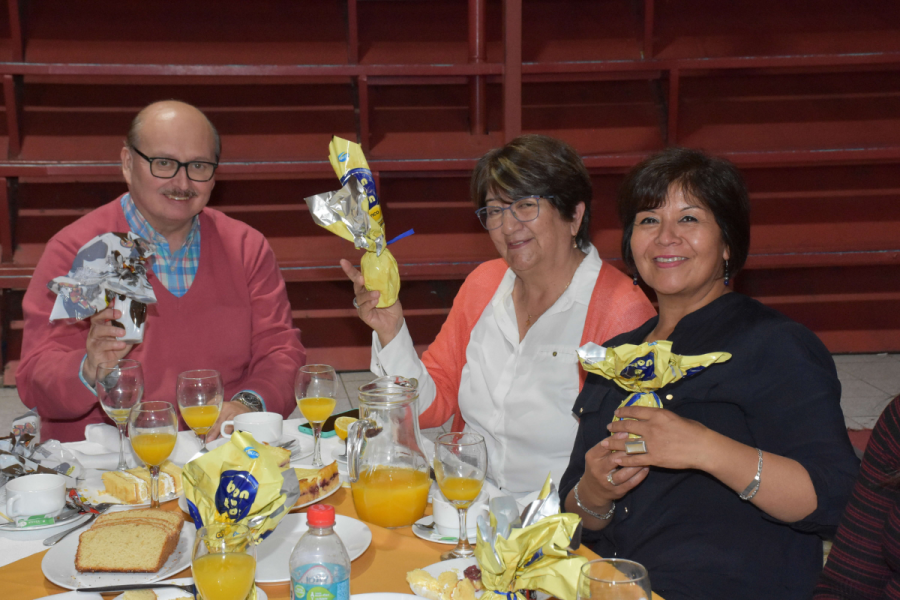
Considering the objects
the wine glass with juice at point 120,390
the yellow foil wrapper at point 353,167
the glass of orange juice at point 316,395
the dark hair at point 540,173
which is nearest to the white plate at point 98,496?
the wine glass with juice at point 120,390

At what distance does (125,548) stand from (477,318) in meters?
1.30

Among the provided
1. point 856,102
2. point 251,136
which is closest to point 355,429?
point 251,136

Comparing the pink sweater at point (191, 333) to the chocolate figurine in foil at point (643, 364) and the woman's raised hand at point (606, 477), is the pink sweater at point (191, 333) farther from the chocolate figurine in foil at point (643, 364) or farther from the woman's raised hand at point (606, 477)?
the chocolate figurine in foil at point (643, 364)

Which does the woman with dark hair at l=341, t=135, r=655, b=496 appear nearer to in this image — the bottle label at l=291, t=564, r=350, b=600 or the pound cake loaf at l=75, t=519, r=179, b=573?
the pound cake loaf at l=75, t=519, r=179, b=573

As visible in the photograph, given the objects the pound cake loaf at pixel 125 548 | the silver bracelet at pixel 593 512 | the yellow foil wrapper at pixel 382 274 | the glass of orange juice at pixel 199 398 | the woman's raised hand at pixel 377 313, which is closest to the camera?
the pound cake loaf at pixel 125 548

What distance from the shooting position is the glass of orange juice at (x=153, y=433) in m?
1.50

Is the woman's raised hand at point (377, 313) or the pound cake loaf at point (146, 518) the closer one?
the pound cake loaf at point (146, 518)

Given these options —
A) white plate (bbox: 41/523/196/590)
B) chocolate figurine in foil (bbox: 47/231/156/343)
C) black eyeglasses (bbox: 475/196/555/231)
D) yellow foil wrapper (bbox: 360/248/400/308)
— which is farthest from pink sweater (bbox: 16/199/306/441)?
white plate (bbox: 41/523/196/590)

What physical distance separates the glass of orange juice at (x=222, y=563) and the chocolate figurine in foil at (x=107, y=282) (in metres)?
0.97

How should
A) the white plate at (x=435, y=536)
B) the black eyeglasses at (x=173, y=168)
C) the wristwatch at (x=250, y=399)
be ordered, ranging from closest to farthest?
1. the white plate at (x=435, y=536)
2. the wristwatch at (x=250, y=399)
3. the black eyeglasses at (x=173, y=168)

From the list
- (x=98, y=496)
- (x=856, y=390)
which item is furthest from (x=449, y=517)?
(x=856, y=390)

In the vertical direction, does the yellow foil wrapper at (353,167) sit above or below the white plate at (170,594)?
above

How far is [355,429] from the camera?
4.52 feet

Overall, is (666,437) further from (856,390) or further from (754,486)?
(856,390)
